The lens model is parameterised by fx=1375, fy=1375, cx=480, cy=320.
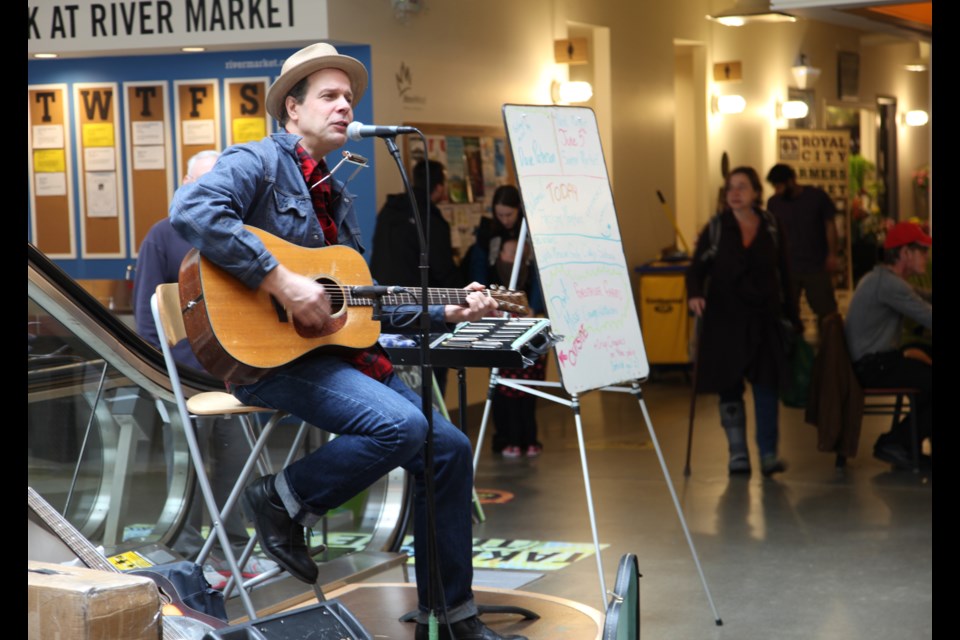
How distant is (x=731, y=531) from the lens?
605 cm

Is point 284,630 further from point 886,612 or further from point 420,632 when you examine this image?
point 886,612

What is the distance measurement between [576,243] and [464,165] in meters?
4.73

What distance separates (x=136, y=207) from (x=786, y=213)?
16.9ft

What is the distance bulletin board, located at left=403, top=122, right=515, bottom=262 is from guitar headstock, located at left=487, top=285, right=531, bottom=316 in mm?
5031

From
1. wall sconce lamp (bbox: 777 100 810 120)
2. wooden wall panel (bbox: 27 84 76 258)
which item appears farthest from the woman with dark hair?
wall sconce lamp (bbox: 777 100 810 120)

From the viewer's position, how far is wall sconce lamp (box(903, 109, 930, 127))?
19188 millimetres

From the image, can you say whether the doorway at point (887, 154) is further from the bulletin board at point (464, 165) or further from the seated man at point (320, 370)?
the seated man at point (320, 370)

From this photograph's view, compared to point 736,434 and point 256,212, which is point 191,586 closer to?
point 256,212

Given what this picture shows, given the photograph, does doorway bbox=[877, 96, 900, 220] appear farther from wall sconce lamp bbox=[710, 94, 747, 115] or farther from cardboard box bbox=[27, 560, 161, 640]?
cardboard box bbox=[27, 560, 161, 640]

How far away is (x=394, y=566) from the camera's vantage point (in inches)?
195

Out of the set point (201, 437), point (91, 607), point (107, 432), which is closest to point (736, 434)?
point (201, 437)

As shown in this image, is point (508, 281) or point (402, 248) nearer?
point (402, 248)

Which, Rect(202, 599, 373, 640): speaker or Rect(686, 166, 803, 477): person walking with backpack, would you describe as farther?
Rect(686, 166, 803, 477): person walking with backpack

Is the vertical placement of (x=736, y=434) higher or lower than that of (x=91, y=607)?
lower
